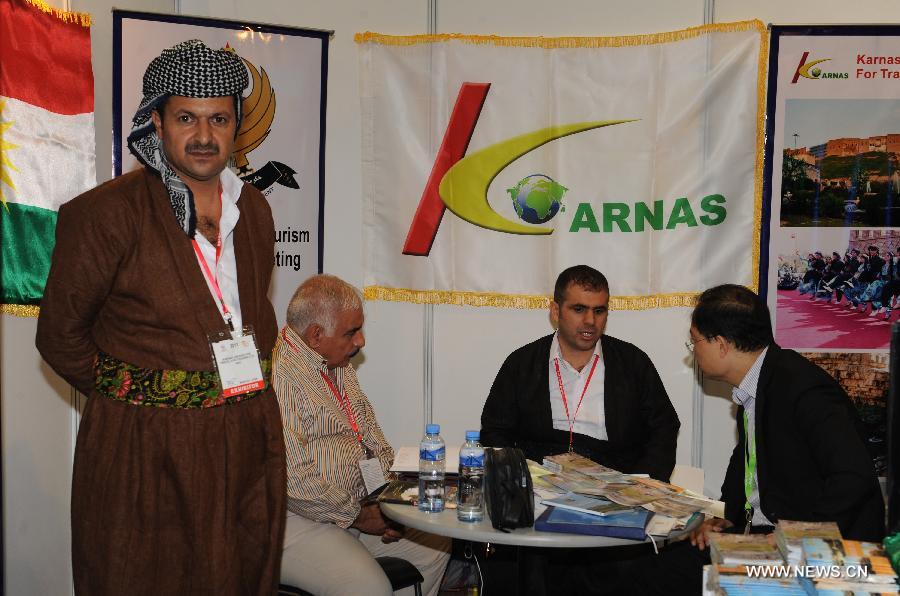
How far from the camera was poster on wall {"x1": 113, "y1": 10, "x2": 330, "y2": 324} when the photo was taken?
14.5 ft

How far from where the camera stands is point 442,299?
15.4 feet

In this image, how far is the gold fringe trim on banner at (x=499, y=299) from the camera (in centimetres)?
452

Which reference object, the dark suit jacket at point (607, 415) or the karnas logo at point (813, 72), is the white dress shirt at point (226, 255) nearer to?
the dark suit jacket at point (607, 415)

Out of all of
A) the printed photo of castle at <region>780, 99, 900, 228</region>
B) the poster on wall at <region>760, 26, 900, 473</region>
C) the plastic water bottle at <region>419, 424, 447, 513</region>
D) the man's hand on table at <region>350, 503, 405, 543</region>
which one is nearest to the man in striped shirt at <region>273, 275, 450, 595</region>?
the man's hand on table at <region>350, 503, 405, 543</region>

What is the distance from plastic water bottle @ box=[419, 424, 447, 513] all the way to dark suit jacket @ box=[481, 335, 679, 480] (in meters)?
0.83

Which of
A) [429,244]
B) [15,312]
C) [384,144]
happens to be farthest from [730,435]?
[15,312]

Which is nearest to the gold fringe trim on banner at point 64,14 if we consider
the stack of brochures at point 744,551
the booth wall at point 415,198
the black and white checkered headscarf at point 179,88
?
the booth wall at point 415,198

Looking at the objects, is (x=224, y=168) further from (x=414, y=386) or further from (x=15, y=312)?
(x=414, y=386)

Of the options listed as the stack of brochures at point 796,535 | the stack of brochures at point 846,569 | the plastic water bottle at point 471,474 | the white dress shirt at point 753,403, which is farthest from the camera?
the white dress shirt at point 753,403

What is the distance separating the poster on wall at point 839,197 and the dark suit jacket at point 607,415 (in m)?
1.11

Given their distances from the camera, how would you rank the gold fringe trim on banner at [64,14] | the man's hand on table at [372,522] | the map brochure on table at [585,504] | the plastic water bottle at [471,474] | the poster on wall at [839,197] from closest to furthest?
1. the map brochure on table at [585,504]
2. the plastic water bottle at [471,474]
3. the man's hand on table at [372,522]
4. the gold fringe trim on banner at [64,14]
5. the poster on wall at [839,197]

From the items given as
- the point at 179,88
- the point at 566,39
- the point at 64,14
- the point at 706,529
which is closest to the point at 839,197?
the point at 566,39

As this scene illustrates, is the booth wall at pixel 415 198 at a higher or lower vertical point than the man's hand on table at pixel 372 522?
higher

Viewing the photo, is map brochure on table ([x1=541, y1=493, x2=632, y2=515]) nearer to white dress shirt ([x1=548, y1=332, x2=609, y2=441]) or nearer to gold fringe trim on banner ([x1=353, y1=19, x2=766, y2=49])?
white dress shirt ([x1=548, y1=332, x2=609, y2=441])
